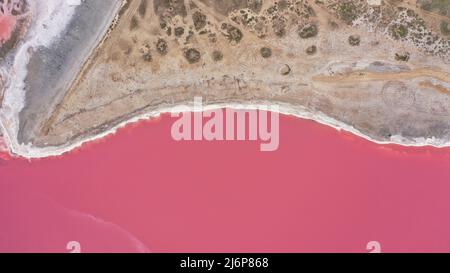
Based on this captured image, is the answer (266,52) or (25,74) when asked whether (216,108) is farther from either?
(25,74)

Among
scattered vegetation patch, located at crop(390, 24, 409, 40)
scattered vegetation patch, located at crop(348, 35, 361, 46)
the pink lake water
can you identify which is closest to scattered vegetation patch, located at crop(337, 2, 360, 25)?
scattered vegetation patch, located at crop(348, 35, 361, 46)

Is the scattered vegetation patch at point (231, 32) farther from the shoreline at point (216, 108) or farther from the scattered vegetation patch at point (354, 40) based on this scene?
Answer: the scattered vegetation patch at point (354, 40)

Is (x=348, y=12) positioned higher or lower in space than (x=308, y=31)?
higher

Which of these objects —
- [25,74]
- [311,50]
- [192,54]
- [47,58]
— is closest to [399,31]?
[311,50]

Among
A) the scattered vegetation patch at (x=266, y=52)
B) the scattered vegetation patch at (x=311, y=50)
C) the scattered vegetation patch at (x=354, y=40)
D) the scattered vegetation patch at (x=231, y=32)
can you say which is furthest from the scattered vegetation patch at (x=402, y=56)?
the scattered vegetation patch at (x=231, y=32)

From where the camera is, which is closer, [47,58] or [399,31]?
[399,31]

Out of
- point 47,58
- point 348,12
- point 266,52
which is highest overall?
point 348,12

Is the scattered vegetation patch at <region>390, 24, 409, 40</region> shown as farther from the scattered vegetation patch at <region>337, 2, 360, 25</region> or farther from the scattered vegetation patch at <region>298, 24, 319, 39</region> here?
the scattered vegetation patch at <region>298, 24, 319, 39</region>

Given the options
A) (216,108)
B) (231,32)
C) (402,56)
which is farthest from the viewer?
(216,108)

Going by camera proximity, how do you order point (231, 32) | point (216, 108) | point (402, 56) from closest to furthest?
1. point (231, 32)
2. point (402, 56)
3. point (216, 108)
